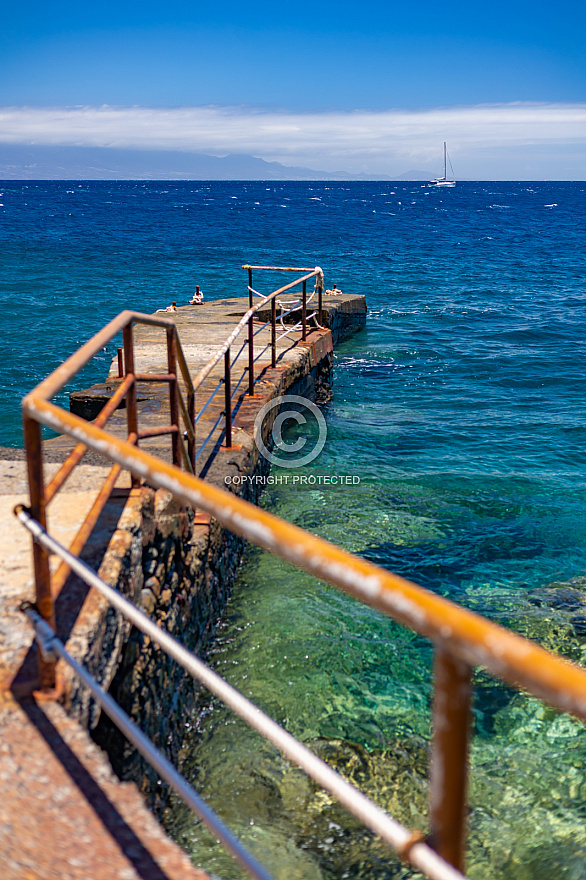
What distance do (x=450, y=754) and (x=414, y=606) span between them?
→ 0.21m

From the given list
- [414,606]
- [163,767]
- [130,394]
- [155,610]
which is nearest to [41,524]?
[163,767]

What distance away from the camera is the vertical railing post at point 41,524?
2.18 metres

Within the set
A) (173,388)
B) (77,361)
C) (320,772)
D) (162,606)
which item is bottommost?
(162,606)

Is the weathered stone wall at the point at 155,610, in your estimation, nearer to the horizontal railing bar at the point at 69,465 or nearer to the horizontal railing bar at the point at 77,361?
the horizontal railing bar at the point at 69,465

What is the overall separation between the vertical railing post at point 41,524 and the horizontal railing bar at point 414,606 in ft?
2.46

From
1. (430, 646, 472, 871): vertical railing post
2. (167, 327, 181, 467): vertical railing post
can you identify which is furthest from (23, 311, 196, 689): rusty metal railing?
(430, 646, 472, 871): vertical railing post

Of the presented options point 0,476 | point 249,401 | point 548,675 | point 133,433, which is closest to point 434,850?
point 548,675

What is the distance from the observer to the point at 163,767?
1.65 metres

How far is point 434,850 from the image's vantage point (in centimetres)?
102

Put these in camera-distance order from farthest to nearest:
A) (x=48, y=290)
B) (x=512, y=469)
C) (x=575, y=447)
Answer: (x=48, y=290) → (x=575, y=447) → (x=512, y=469)

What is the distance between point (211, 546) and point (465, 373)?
10856 mm

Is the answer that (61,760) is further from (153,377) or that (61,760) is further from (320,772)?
(153,377)

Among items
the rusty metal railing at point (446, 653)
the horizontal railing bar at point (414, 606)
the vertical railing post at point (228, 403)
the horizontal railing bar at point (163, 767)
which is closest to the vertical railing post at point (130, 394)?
the horizontal railing bar at point (163, 767)

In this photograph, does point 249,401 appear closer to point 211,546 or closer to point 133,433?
point 211,546
